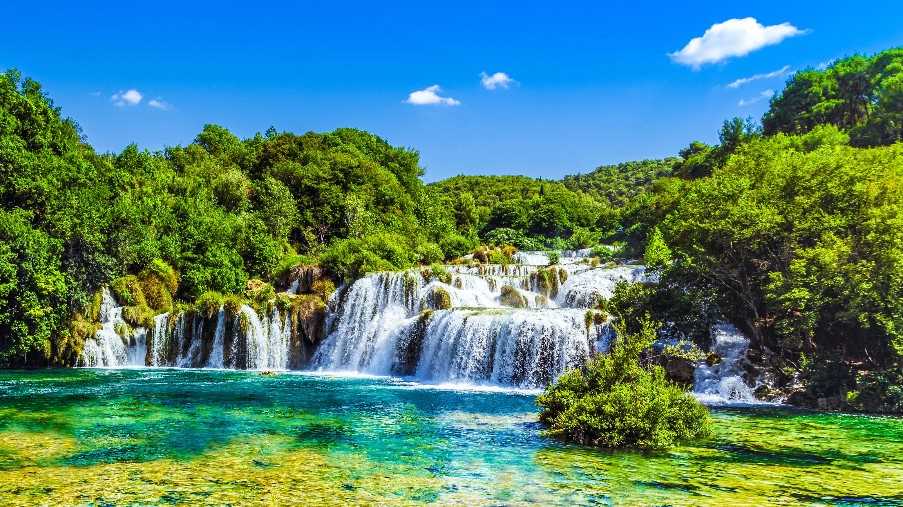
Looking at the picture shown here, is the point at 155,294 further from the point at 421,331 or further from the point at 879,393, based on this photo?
the point at 879,393

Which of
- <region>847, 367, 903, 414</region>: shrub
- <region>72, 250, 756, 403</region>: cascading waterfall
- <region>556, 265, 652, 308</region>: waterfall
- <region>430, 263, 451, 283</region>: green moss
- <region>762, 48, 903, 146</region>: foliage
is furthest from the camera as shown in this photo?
<region>762, 48, 903, 146</region>: foliage

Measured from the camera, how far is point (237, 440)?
1418cm

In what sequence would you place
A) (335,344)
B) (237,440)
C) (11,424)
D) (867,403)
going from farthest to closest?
(335,344) < (867,403) < (11,424) < (237,440)

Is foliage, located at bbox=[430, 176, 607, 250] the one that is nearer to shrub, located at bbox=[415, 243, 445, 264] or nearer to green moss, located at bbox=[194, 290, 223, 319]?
shrub, located at bbox=[415, 243, 445, 264]

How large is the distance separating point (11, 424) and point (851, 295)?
23.8 m

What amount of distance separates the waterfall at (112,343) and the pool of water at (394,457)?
1204 cm

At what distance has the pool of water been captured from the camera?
389 inches

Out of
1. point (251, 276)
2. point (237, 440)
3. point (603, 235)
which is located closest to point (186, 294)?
point (251, 276)

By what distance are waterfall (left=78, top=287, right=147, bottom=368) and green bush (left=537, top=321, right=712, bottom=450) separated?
26.2 meters

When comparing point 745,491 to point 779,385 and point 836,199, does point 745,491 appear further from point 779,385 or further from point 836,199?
point 836,199

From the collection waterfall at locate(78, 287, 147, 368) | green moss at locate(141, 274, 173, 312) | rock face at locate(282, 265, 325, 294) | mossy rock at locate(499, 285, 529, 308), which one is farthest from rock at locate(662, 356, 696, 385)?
green moss at locate(141, 274, 173, 312)

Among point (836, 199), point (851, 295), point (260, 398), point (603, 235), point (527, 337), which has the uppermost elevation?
point (603, 235)

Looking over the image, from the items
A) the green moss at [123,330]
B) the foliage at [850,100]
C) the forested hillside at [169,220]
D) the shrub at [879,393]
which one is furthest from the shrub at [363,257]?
the foliage at [850,100]

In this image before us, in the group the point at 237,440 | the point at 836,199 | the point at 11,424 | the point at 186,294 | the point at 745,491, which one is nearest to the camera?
the point at 745,491
